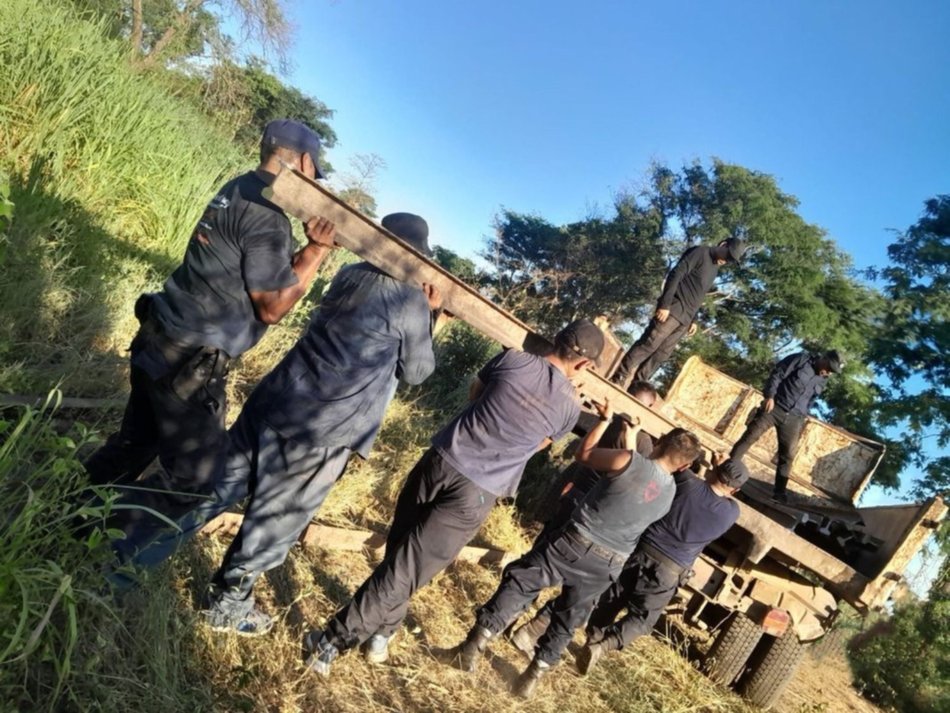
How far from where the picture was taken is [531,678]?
4.00m

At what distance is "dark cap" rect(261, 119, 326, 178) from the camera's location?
9.25ft

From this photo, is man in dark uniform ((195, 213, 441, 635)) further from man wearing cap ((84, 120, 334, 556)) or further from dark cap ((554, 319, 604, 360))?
dark cap ((554, 319, 604, 360))

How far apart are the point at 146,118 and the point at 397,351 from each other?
434cm

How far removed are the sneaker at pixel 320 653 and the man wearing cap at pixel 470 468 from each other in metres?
0.01

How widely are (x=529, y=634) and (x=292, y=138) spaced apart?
3.48m

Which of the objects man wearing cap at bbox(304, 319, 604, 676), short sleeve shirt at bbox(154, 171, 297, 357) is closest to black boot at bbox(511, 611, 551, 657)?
man wearing cap at bbox(304, 319, 604, 676)

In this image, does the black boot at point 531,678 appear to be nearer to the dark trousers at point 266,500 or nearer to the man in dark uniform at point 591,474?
the man in dark uniform at point 591,474

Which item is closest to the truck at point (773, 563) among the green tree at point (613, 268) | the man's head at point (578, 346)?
the man's head at point (578, 346)

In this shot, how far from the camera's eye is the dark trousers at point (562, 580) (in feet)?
13.1

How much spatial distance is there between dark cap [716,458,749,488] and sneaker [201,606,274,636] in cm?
316

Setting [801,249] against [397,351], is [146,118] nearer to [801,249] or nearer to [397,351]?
[397,351]

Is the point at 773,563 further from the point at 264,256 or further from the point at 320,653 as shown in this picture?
the point at 264,256

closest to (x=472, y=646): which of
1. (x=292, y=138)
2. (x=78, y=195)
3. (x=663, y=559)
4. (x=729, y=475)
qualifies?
(x=663, y=559)

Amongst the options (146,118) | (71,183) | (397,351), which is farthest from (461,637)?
(146,118)
